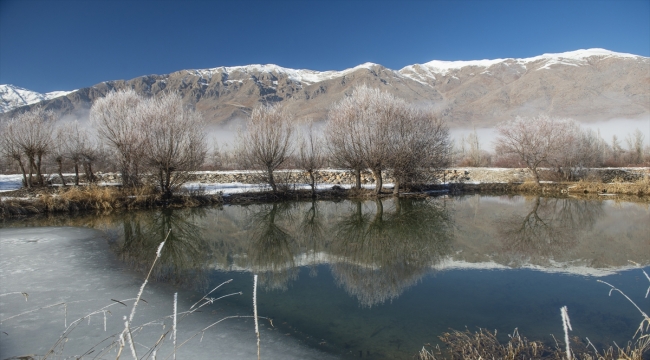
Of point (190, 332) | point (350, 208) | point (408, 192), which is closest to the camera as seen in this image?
point (190, 332)

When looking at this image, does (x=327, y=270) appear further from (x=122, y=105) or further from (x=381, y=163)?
(x=122, y=105)

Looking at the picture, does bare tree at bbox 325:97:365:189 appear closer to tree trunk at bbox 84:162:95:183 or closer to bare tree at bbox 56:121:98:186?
bare tree at bbox 56:121:98:186

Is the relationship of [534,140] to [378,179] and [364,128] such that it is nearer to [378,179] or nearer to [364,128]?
[378,179]

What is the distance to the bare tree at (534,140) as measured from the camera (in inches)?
1214

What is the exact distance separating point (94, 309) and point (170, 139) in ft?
56.0

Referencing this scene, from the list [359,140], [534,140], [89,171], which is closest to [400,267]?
[359,140]

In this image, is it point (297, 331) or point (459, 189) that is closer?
point (297, 331)

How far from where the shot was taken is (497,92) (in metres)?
145

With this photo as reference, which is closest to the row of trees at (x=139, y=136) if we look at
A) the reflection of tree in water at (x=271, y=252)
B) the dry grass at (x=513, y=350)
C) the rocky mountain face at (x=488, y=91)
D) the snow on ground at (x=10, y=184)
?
the snow on ground at (x=10, y=184)

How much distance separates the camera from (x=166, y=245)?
12891 mm

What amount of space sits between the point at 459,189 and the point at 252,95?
170990 mm

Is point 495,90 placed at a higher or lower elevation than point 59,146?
higher

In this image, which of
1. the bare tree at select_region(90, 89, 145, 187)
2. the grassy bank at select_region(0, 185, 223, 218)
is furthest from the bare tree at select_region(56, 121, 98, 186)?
the grassy bank at select_region(0, 185, 223, 218)

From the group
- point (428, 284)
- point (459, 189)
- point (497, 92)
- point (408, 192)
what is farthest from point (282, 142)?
point (497, 92)
